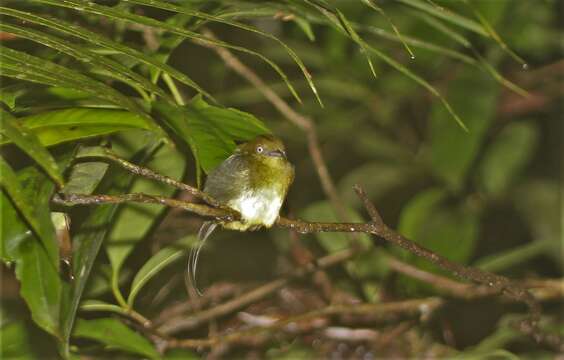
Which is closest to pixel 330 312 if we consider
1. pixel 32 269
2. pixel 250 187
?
pixel 250 187

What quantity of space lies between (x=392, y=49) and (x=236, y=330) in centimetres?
104

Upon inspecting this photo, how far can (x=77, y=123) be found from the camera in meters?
0.82

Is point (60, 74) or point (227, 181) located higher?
point (60, 74)

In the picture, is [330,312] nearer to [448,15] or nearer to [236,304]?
[236,304]

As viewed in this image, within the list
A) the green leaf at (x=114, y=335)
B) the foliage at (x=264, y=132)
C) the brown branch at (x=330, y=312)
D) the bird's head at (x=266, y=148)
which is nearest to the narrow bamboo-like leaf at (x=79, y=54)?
the foliage at (x=264, y=132)

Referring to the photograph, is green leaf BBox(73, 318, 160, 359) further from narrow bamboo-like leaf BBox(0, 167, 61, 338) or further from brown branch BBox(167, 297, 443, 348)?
narrow bamboo-like leaf BBox(0, 167, 61, 338)

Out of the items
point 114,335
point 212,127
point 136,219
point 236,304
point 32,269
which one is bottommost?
point 236,304

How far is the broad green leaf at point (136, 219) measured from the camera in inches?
43.9

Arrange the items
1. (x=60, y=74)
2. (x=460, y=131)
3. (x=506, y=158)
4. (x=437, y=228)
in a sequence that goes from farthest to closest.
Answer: (x=506, y=158), (x=460, y=131), (x=437, y=228), (x=60, y=74)

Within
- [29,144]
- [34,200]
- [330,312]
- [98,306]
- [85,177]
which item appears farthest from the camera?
[330,312]

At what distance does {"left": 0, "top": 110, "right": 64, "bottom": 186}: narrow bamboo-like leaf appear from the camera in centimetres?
57

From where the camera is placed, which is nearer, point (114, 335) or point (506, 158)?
point (114, 335)


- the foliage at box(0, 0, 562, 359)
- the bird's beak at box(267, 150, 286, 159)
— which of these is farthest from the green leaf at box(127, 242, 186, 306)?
the bird's beak at box(267, 150, 286, 159)

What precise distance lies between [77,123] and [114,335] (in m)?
0.38
